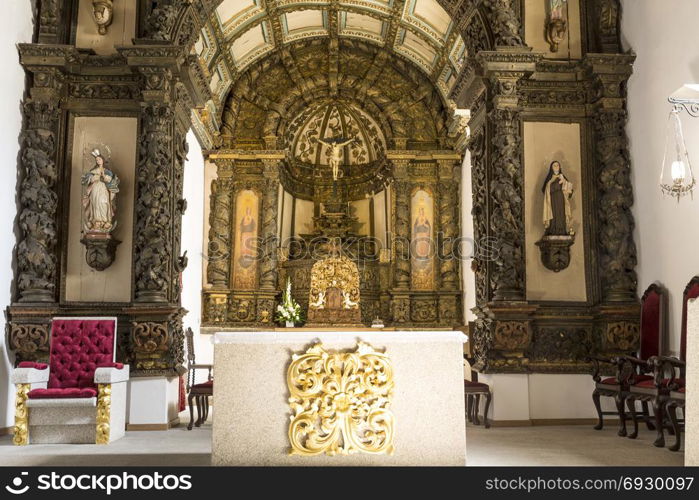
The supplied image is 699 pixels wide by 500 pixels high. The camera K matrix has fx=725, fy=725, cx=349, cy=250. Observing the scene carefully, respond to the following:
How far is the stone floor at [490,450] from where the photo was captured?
5.81 metres

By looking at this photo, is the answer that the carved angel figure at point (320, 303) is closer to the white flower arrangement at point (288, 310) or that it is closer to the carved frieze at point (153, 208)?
the white flower arrangement at point (288, 310)

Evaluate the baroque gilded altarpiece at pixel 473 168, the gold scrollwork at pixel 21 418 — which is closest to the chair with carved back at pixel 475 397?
→ the baroque gilded altarpiece at pixel 473 168

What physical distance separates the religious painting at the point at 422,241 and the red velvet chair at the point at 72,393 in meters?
8.41

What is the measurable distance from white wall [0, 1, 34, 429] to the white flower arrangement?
660 cm

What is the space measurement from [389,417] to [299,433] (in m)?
0.62

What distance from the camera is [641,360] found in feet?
23.5

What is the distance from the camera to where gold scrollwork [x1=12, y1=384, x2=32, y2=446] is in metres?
6.83

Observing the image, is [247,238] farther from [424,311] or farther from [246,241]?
[424,311]

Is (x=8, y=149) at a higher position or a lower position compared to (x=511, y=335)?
higher

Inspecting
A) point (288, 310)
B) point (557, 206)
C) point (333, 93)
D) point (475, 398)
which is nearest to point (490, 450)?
point (475, 398)

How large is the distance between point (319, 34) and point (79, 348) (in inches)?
372

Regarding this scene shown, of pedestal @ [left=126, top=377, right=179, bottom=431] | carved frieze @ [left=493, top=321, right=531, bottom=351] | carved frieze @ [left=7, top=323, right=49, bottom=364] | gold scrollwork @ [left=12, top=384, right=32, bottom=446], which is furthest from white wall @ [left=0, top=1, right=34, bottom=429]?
carved frieze @ [left=493, top=321, right=531, bottom=351]
